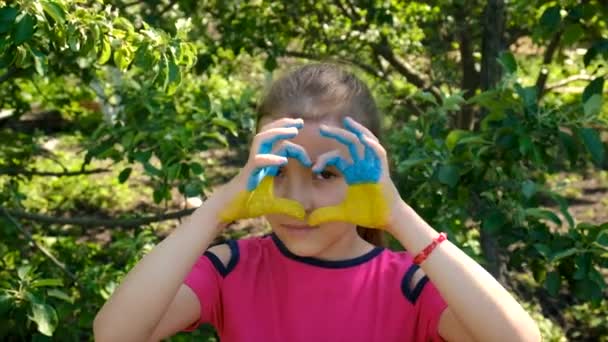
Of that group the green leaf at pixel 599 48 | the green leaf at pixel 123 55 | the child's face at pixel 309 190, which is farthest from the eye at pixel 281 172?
the green leaf at pixel 599 48

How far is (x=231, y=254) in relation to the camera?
75.8 inches

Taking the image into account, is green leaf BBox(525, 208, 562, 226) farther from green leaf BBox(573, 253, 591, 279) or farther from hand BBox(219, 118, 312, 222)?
hand BBox(219, 118, 312, 222)

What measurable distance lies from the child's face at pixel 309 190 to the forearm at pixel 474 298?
0.59 ft

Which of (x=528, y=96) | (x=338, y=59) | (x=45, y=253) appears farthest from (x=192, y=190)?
(x=338, y=59)

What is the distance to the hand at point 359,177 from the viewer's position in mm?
1683

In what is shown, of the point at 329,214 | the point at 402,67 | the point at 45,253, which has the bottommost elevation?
the point at 45,253

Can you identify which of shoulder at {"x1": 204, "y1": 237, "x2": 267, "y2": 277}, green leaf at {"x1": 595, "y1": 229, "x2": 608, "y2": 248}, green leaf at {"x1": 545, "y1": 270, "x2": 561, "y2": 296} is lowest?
green leaf at {"x1": 545, "y1": 270, "x2": 561, "y2": 296}

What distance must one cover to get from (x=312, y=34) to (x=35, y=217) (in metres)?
1.64

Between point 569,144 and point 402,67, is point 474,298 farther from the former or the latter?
point 402,67

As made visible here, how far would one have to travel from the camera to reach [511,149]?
2.52 metres

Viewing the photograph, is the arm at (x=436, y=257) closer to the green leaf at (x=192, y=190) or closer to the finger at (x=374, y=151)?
the finger at (x=374, y=151)

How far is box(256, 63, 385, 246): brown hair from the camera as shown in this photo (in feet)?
6.13

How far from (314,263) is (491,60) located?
2.29m

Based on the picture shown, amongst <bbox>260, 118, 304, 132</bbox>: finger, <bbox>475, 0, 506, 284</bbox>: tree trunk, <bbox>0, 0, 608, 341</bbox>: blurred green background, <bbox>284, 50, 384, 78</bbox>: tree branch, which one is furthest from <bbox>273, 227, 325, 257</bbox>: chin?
<bbox>284, 50, 384, 78</bbox>: tree branch
